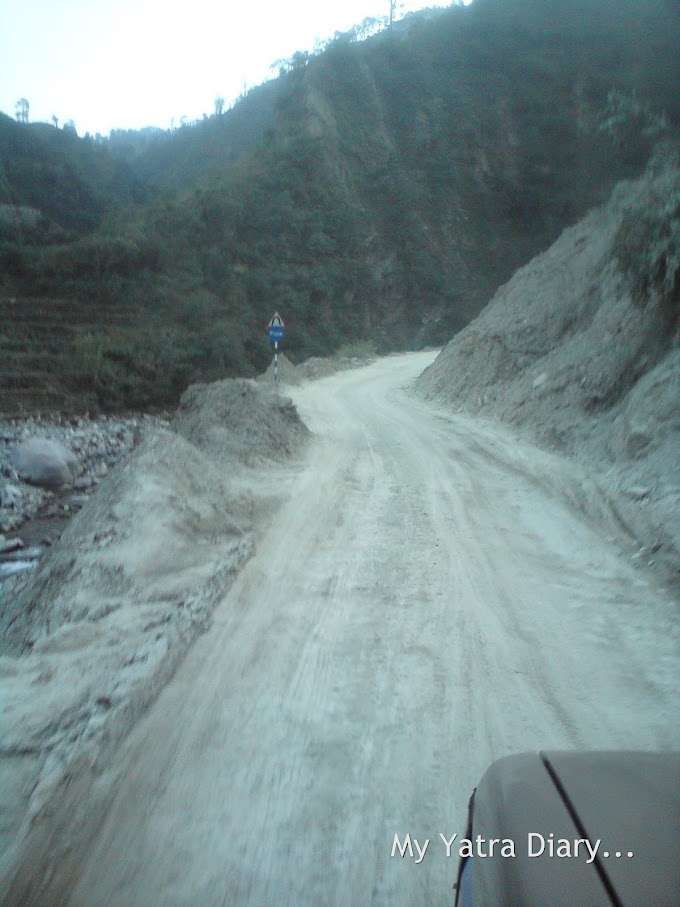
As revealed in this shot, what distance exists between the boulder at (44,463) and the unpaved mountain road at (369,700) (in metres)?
9.83

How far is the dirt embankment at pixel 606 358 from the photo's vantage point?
709cm

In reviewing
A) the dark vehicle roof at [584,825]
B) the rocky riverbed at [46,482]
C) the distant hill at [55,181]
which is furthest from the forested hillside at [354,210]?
the dark vehicle roof at [584,825]

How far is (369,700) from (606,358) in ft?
26.9

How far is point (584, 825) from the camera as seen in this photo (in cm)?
167

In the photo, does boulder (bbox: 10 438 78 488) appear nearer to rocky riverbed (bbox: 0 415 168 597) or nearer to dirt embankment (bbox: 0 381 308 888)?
rocky riverbed (bbox: 0 415 168 597)

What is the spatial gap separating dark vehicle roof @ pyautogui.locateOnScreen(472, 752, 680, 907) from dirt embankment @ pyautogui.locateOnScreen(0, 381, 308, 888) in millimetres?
2024

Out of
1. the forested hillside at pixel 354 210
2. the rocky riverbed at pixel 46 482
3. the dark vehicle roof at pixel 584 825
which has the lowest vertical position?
the rocky riverbed at pixel 46 482

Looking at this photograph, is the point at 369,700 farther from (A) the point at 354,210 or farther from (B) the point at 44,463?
(A) the point at 354,210

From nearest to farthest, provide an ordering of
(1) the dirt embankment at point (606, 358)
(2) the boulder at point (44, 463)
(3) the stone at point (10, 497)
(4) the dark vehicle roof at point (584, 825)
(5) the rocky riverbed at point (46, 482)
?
1. (4) the dark vehicle roof at point (584, 825)
2. (1) the dirt embankment at point (606, 358)
3. (5) the rocky riverbed at point (46, 482)
4. (3) the stone at point (10, 497)
5. (2) the boulder at point (44, 463)

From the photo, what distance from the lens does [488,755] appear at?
127 inches

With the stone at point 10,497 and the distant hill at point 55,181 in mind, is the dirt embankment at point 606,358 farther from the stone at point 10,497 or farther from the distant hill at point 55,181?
the distant hill at point 55,181

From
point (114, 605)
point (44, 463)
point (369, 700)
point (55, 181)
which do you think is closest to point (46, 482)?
point (44, 463)

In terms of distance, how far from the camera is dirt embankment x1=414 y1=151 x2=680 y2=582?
709cm

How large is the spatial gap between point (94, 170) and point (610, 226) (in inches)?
1747
